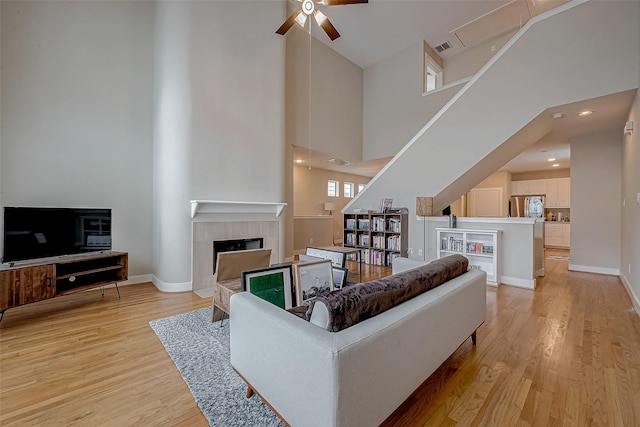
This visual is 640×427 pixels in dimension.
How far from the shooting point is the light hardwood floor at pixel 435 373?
1536 millimetres

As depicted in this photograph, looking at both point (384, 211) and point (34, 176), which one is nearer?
point (34, 176)

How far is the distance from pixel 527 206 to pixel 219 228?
962 centimetres

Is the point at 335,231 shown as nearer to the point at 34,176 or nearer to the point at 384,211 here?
the point at 384,211

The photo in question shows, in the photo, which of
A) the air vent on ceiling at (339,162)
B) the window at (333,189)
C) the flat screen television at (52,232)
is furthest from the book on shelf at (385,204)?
the flat screen television at (52,232)

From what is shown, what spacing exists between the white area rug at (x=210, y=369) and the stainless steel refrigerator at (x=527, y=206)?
9.35m

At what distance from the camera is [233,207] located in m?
4.35

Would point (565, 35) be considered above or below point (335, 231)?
above

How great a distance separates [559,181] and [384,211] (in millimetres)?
6723

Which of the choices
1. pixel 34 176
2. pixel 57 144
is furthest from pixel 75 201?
pixel 57 144

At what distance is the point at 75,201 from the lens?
12.3ft

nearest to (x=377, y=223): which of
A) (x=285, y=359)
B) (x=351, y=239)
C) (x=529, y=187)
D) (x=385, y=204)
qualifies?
(x=385, y=204)

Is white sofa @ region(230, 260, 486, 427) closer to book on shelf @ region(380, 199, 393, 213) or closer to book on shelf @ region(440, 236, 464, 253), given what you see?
book on shelf @ region(440, 236, 464, 253)

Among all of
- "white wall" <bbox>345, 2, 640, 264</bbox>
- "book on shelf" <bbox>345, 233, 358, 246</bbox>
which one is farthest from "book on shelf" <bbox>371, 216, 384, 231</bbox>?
"white wall" <bbox>345, 2, 640, 264</bbox>

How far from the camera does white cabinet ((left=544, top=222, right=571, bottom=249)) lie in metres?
8.07
